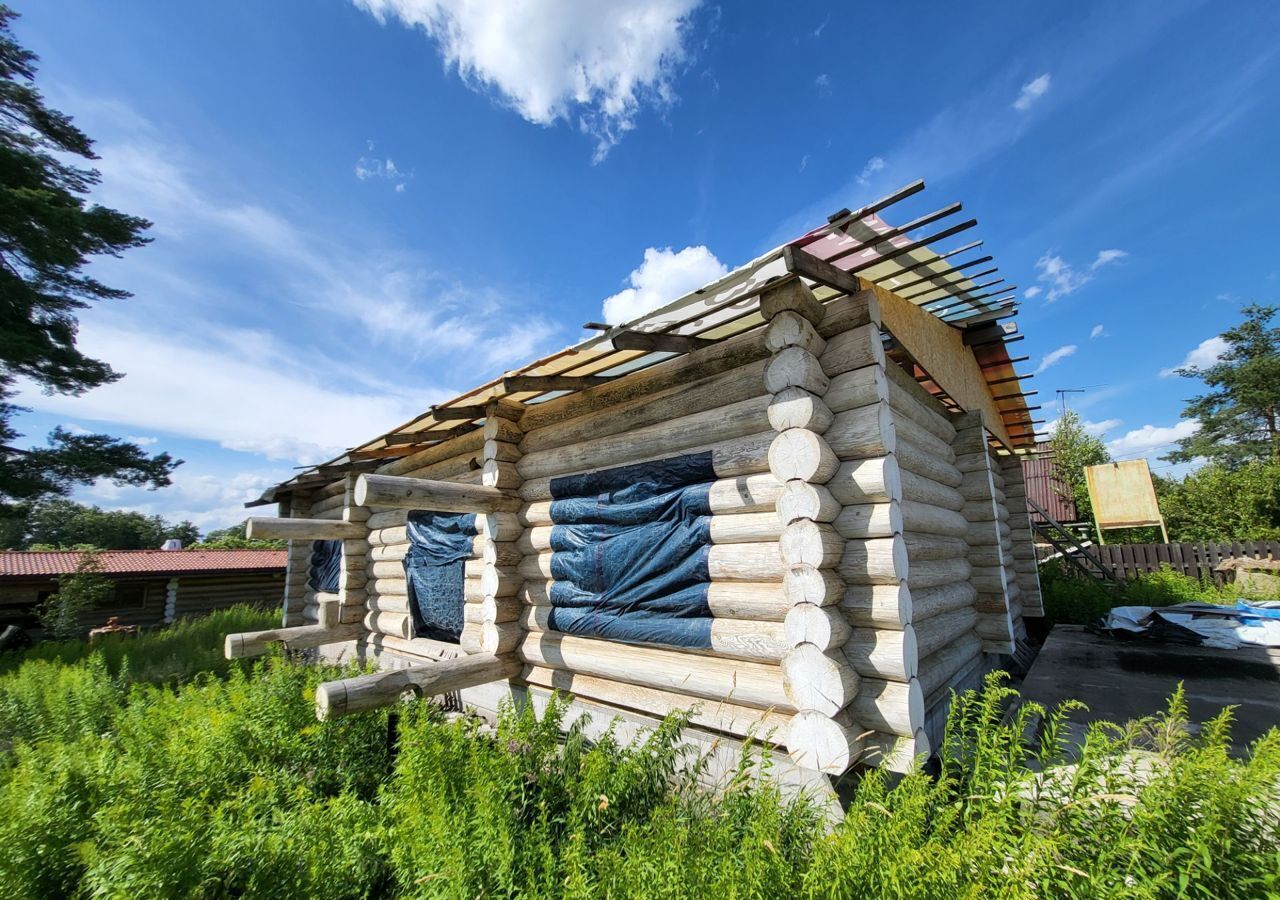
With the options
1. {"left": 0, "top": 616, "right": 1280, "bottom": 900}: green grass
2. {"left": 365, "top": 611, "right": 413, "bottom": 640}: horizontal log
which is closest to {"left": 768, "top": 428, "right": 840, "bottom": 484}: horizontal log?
{"left": 0, "top": 616, "right": 1280, "bottom": 900}: green grass

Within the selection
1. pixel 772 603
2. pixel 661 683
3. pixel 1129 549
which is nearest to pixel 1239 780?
pixel 772 603

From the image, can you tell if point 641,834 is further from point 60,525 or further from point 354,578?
point 60,525

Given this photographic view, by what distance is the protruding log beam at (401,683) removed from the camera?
4.34 meters

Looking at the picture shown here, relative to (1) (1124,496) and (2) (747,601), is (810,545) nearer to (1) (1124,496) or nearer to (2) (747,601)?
(2) (747,601)

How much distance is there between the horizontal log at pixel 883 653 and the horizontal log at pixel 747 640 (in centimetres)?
51

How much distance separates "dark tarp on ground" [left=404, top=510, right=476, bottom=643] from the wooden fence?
15946mm

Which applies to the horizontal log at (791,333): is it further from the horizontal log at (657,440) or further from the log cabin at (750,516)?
the horizontal log at (657,440)

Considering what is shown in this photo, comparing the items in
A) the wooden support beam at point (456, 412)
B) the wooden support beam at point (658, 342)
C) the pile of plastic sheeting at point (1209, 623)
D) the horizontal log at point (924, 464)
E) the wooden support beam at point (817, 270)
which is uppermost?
the wooden support beam at point (817, 270)

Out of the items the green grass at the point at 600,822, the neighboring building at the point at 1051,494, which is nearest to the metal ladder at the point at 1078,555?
the neighboring building at the point at 1051,494

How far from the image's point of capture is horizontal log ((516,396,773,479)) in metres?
4.54

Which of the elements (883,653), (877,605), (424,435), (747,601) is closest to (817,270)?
(877,605)

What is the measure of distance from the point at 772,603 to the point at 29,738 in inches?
350

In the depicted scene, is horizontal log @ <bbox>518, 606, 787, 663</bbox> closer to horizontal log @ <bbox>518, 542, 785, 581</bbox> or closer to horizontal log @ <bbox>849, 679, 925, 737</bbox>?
horizontal log @ <bbox>518, 542, 785, 581</bbox>

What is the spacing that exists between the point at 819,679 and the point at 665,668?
161 cm
